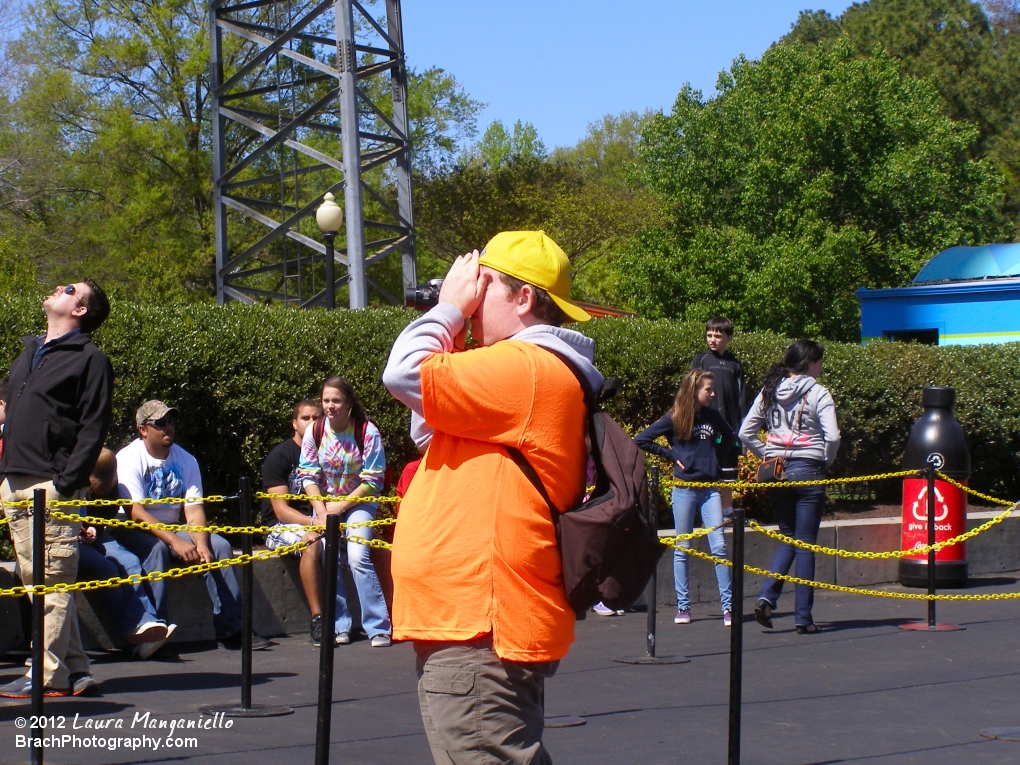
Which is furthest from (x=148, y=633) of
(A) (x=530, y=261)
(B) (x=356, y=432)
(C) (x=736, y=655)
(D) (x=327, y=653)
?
(A) (x=530, y=261)

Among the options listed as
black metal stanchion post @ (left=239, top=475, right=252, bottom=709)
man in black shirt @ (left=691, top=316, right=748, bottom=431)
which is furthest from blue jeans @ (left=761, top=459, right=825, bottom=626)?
black metal stanchion post @ (left=239, top=475, right=252, bottom=709)

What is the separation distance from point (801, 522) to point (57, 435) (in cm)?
512

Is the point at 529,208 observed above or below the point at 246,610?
above

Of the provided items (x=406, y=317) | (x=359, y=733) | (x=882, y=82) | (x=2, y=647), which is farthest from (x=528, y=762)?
(x=882, y=82)

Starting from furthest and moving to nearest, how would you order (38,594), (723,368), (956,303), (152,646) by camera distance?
(956,303), (723,368), (152,646), (38,594)

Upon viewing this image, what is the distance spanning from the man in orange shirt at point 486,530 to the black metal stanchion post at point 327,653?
1248 mm

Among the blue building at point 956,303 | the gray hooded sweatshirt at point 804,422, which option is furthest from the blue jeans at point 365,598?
the blue building at point 956,303

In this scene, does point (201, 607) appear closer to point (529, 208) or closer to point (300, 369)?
point (300, 369)

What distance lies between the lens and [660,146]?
105ft

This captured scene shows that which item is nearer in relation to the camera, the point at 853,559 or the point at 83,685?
the point at 83,685

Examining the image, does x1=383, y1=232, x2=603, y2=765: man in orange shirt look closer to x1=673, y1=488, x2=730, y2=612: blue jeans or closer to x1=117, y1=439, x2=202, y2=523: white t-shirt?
x1=117, y1=439, x2=202, y2=523: white t-shirt

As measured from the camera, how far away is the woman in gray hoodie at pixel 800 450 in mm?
8273

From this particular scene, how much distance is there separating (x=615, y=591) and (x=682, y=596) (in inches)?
237

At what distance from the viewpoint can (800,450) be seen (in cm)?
833
